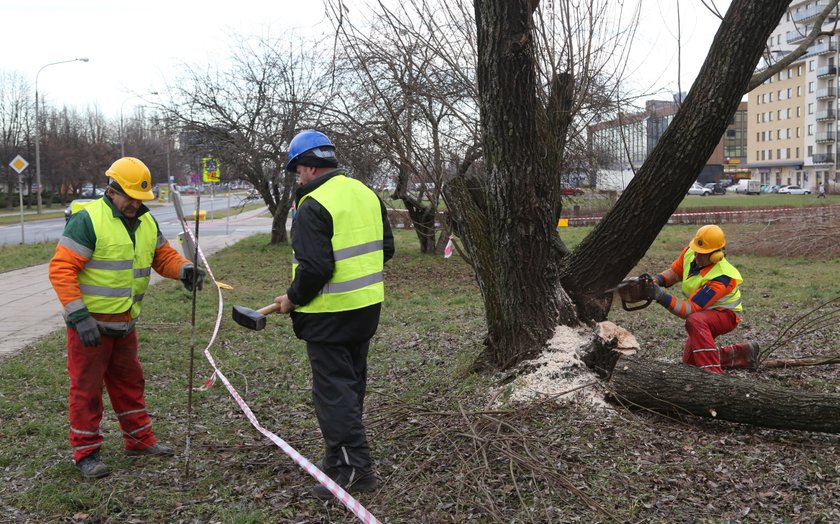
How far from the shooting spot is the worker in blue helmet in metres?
3.90

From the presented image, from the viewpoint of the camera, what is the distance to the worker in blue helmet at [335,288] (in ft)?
12.8

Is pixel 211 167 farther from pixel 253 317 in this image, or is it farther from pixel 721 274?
pixel 253 317

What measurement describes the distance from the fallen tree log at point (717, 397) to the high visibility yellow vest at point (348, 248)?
5.90 ft

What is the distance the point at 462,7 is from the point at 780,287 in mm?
8251

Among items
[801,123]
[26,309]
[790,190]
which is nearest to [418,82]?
[26,309]

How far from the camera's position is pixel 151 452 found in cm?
477

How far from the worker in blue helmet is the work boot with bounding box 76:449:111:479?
1.38 m

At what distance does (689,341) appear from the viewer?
238 inches

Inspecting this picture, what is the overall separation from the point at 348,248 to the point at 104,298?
1637 millimetres

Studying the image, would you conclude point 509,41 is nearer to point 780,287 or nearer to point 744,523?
point 744,523

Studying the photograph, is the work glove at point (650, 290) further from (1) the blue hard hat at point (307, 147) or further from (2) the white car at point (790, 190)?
(2) the white car at point (790, 190)

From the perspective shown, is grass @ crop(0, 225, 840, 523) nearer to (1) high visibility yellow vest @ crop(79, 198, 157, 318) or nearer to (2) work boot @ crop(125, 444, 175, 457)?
(2) work boot @ crop(125, 444, 175, 457)

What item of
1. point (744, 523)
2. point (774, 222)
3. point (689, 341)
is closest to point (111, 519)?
point (744, 523)

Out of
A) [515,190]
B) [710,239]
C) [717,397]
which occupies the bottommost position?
[717,397]
